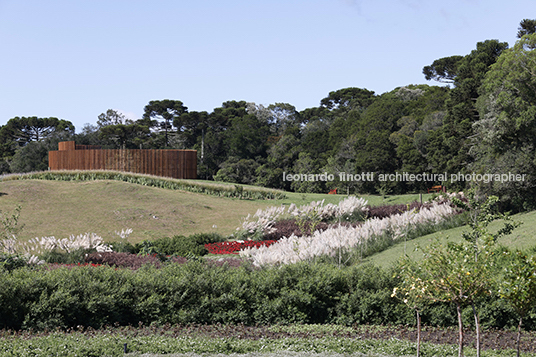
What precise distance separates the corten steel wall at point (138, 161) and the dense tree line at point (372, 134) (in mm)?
9365

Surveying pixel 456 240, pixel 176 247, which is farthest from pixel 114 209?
pixel 456 240

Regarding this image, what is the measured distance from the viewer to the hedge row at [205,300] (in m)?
5.04

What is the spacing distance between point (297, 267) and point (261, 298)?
787 mm

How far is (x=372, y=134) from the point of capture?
98.7 ft

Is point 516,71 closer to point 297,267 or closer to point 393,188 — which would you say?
point 297,267

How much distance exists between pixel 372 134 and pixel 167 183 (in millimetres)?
15443

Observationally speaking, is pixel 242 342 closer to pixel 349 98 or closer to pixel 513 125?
pixel 513 125

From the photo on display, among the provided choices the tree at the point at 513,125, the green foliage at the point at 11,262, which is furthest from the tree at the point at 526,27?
the green foliage at the point at 11,262

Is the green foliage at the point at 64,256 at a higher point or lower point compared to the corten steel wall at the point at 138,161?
lower

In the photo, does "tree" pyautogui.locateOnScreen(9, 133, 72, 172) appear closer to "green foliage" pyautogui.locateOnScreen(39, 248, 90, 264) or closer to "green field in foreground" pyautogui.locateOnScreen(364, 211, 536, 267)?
"green foliage" pyautogui.locateOnScreen(39, 248, 90, 264)

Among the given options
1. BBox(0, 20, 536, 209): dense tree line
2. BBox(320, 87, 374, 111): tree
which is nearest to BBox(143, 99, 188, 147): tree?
BBox(0, 20, 536, 209): dense tree line

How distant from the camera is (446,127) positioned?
63.0 ft

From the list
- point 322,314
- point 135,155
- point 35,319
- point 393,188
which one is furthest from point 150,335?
point 393,188

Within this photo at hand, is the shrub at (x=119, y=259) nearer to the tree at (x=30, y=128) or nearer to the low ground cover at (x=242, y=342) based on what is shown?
the low ground cover at (x=242, y=342)
